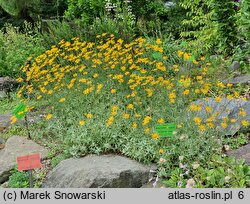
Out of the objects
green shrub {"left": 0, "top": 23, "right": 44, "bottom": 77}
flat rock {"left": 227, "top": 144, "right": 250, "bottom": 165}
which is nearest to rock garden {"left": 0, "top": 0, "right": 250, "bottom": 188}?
flat rock {"left": 227, "top": 144, "right": 250, "bottom": 165}

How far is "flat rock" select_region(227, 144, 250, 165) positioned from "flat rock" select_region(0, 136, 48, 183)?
1.86 meters

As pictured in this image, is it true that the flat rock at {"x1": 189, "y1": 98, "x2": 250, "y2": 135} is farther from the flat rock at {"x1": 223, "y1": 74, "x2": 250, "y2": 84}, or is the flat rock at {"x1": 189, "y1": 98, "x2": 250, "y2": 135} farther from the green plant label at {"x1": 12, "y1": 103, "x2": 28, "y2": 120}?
the green plant label at {"x1": 12, "y1": 103, "x2": 28, "y2": 120}

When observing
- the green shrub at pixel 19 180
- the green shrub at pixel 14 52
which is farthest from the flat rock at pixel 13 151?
the green shrub at pixel 14 52

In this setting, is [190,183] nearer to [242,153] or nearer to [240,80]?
[242,153]

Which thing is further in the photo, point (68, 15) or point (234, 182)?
point (68, 15)

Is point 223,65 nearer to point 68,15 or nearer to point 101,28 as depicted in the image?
point 101,28

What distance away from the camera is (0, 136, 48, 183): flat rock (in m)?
3.66

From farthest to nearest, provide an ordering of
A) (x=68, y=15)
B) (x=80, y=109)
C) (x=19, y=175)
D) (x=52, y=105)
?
(x=68, y=15)
(x=52, y=105)
(x=80, y=109)
(x=19, y=175)

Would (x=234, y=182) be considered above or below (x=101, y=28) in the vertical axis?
below

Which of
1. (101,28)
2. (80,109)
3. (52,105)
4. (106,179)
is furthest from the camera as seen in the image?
(101,28)

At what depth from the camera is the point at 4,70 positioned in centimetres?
705

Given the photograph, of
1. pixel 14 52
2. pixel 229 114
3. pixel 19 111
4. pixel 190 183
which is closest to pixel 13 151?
pixel 19 111
